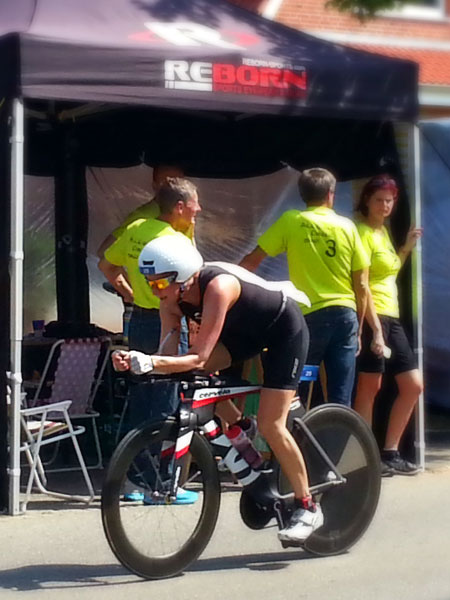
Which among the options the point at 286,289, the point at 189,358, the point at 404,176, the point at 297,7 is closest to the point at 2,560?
the point at 189,358

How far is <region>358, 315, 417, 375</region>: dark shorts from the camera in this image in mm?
8344

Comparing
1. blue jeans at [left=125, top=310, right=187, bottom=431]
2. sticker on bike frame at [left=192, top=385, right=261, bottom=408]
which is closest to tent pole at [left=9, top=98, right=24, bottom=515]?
blue jeans at [left=125, top=310, right=187, bottom=431]

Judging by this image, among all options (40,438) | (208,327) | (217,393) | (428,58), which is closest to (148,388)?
(40,438)

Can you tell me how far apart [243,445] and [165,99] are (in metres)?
2.40

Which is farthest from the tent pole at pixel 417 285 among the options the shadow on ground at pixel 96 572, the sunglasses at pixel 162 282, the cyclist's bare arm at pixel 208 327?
the sunglasses at pixel 162 282

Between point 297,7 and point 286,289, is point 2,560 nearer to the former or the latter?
point 286,289

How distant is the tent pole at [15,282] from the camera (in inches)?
280

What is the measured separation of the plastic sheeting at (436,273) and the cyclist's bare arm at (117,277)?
9.57 feet

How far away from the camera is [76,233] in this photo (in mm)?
9938

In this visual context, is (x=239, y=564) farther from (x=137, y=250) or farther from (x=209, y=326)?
(x=137, y=250)

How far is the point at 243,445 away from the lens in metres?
6.05

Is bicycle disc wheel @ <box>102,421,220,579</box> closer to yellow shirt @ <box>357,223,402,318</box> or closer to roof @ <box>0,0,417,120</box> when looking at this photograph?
roof @ <box>0,0,417,120</box>

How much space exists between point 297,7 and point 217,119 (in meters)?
14.9

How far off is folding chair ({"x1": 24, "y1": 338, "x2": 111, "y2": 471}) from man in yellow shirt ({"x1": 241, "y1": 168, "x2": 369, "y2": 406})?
1.41 m
